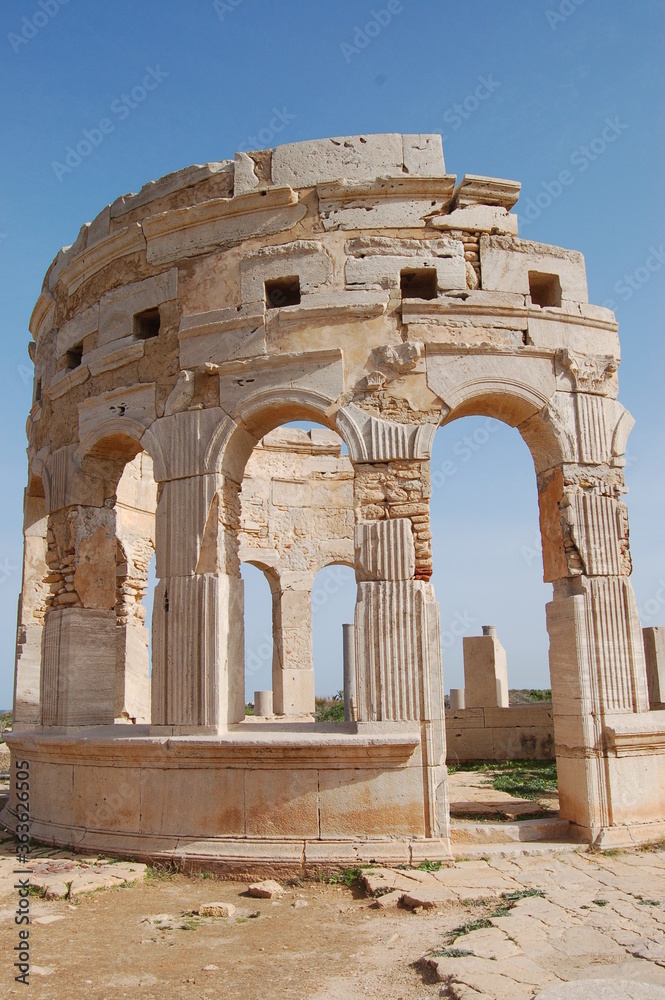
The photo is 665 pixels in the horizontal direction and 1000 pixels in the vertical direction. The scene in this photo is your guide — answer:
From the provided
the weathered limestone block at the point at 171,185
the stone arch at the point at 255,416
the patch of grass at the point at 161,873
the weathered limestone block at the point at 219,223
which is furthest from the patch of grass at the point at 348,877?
the weathered limestone block at the point at 171,185

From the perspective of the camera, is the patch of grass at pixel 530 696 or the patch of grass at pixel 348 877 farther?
the patch of grass at pixel 530 696

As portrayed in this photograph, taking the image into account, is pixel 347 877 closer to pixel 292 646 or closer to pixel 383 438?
pixel 383 438

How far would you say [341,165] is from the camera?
28.8 ft

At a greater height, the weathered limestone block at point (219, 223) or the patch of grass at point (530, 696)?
the weathered limestone block at point (219, 223)

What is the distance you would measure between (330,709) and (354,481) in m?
16.9

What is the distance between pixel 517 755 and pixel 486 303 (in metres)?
8.37

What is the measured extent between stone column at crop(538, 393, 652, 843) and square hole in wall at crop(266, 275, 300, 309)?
2.97 m

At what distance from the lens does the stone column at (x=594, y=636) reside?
7.91 metres

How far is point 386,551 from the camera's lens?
7.87 metres

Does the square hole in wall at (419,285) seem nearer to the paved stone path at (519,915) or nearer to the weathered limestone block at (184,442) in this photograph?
the weathered limestone block at (184,442)

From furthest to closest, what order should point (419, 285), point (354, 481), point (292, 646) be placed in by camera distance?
point (292, 646), point (419, 285), point (354, 481)

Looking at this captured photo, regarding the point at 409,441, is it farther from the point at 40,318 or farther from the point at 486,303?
the point at 40,318

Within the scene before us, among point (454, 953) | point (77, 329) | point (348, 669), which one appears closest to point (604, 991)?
point (454, 953)

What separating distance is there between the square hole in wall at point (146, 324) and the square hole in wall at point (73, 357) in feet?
4.12
